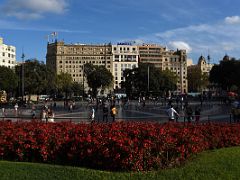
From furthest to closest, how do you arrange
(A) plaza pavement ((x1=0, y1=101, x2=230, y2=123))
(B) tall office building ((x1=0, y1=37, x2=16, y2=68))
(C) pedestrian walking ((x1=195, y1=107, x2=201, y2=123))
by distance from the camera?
1. (B) tall office building ((x1=0, y1=37, x2=16, y2=68))
2. (A) plaza pavement ((x1=0, y1=101, x2=230, y2=123))
3. (C) pedestrian walking ((x1=195, y1=107, x2=201, y2=123))

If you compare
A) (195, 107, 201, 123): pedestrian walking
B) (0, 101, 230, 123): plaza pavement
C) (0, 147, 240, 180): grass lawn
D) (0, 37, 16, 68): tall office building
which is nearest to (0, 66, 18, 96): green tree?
(0, 101, 230, 123): plaza pavement

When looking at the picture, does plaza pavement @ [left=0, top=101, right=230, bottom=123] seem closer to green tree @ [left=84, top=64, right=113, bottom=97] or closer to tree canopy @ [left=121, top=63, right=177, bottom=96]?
tree canopy @ [left=121, top=63, right=177, bottom=96]

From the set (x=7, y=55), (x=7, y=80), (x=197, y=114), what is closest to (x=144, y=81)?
(x=7, y=80)

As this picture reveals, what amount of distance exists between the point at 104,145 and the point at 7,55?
154 m

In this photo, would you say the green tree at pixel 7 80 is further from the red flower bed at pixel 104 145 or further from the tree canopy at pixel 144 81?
the red flower bed at pixel 104 145

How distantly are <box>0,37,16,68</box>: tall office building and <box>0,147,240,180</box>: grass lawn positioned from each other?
14779 cm

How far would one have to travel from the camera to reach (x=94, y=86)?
132m

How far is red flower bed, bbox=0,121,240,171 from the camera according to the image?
10.4m

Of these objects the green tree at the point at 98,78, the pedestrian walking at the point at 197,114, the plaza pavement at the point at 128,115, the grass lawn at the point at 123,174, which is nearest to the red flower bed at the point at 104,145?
the grass lawn at the point at 123,174

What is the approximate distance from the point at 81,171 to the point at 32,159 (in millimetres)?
2066

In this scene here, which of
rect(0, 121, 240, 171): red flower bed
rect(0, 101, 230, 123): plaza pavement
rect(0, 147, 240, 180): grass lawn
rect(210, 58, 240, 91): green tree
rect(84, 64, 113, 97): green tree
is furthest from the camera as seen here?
rect(84, 64, 113, 97): green tree

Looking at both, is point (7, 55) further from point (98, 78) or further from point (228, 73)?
point (228, 73)

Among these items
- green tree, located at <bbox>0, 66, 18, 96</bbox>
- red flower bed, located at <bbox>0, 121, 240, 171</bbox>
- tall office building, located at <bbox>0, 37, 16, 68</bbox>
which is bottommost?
red flower bed, located at <bbox>0, 121, 240, 171</bbox>

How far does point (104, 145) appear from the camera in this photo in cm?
1077
